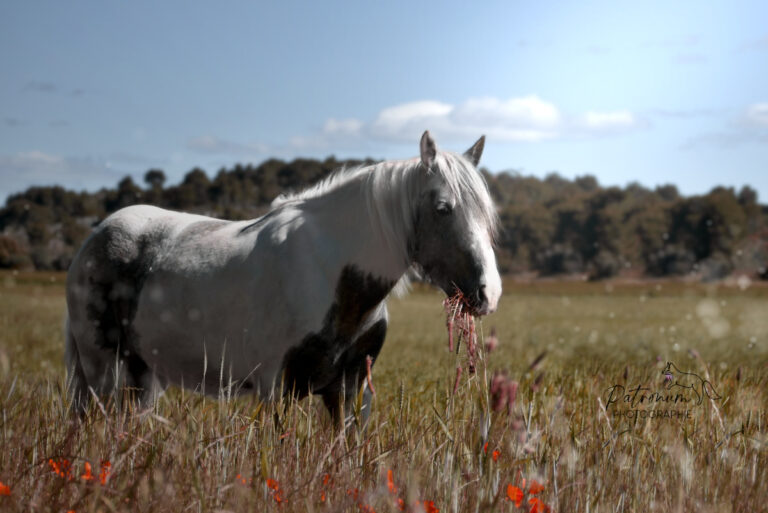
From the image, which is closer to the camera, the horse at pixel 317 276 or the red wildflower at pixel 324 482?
the red wildflower at pixel 324 482

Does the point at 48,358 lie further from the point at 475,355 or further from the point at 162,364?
the point at 475,355

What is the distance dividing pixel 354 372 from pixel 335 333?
1.47 feet

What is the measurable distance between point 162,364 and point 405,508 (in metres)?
2.56

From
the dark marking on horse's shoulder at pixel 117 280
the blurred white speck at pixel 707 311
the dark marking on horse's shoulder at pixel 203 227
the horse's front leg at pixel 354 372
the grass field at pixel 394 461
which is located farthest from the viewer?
the blurred white speck at pixel 707 311

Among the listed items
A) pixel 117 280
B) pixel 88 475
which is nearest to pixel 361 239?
pixel 88 475

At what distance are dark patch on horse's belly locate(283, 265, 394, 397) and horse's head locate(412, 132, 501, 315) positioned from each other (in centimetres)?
39

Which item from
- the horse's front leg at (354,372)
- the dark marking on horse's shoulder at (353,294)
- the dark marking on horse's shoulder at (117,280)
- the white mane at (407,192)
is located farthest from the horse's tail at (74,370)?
the white mane at (407,192)

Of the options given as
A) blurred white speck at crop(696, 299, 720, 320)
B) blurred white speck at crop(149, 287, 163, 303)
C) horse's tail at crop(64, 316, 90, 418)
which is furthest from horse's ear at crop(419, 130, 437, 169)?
blurred white speck at crop(696, 299, 720, 320)

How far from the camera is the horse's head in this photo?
3.37 metres

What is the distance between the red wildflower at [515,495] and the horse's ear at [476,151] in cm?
Answer: 202

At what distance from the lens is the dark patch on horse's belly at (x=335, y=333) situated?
3738mm

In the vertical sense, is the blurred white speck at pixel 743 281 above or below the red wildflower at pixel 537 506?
below

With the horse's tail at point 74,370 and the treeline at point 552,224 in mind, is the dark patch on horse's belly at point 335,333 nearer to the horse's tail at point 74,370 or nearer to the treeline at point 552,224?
the horse's tail at point 74,370

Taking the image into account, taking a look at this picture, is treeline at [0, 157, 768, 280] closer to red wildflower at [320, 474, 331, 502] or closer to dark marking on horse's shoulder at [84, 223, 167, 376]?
dark marking on horse's shoulder at [84, 223, 167, 376]
